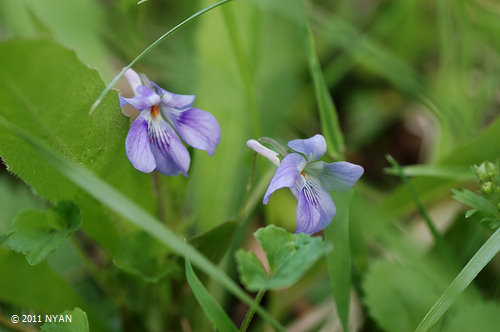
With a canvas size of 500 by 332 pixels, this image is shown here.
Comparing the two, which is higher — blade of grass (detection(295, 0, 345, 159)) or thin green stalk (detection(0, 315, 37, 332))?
blade of grass (detection(295, 0, 345, 159))

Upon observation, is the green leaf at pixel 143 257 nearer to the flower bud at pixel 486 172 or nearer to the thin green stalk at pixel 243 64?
the thin green stalk at pixel 243 64

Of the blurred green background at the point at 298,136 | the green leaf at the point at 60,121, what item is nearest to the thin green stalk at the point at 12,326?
the blurred green background at the point at 298,136

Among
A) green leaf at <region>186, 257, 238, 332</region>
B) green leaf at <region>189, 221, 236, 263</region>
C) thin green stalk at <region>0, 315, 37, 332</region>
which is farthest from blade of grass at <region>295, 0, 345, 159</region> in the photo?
thin green stalk at <region>0, 315, 37, 332</region>

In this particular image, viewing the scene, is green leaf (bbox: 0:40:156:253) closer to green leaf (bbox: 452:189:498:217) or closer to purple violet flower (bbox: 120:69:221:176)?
purple violet flower (bbox: 120:69:221:176)

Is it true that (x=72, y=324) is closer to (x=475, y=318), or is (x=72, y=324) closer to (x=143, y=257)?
(x=143, y=257)

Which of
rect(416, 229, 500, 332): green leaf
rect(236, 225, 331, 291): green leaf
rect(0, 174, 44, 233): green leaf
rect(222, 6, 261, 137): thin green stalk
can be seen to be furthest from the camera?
rect(0, 174, 44, 233): green leaf

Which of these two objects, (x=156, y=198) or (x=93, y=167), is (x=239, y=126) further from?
(x=93, y=167)

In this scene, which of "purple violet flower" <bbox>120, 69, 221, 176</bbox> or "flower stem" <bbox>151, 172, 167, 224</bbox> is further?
"flower stem" <bbox>151, 172, 167, 224</bbox>
